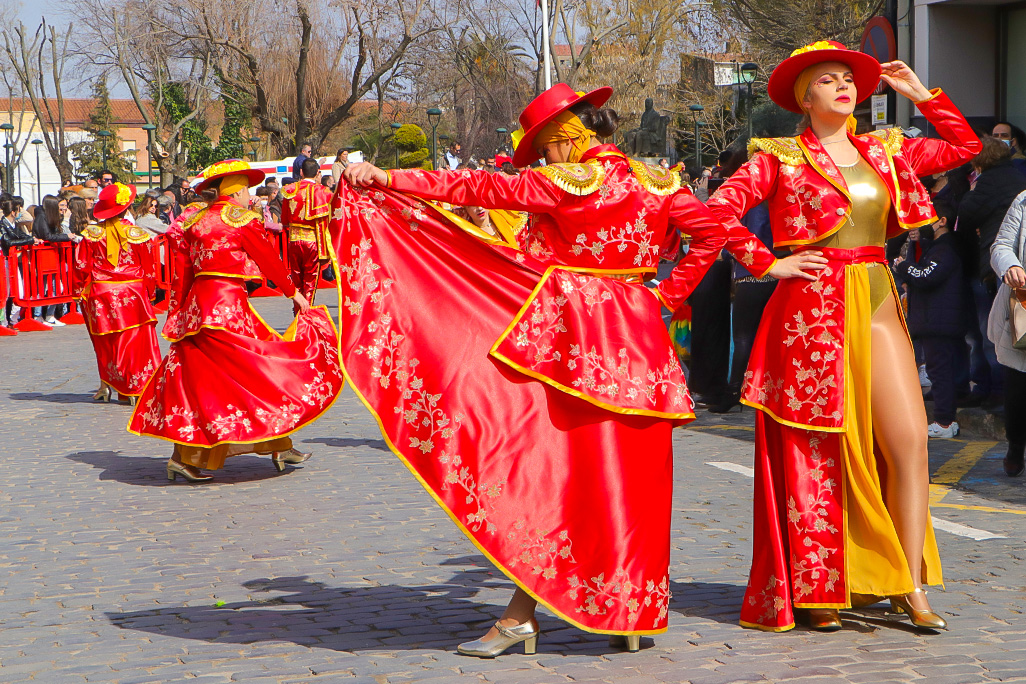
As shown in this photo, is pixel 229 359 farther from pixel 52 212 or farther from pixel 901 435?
pixel 52 212

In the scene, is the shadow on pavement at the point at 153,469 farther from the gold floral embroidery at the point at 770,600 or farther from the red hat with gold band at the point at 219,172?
the gold floral embroidery at the point at 770,600

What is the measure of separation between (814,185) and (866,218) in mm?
229

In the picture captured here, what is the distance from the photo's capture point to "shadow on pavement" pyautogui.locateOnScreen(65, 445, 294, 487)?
7848 millimetres

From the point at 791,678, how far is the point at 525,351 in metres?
1.36

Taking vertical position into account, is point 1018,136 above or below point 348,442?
above

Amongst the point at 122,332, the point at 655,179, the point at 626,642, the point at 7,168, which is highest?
the point at 7,168

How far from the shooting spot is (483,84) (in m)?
41.6

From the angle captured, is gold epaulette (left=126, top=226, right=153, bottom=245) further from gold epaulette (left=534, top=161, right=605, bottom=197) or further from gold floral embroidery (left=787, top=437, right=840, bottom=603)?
gold floral embroidery (left=787, top=437, right=840, bottom=603)

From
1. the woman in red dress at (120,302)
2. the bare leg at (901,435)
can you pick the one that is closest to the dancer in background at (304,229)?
the woman in red dress at (120,302)

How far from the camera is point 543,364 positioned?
13.5 ft

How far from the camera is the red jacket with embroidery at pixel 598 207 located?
4109 mm

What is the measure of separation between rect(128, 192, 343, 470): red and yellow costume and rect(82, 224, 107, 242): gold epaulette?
3.59 metres

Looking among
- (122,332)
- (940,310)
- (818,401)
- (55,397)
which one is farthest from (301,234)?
(818,401)

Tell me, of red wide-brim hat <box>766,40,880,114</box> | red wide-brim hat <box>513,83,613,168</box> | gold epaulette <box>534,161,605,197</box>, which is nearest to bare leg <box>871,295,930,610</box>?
red wide-brim hat <box>766,40,880,114</box>
